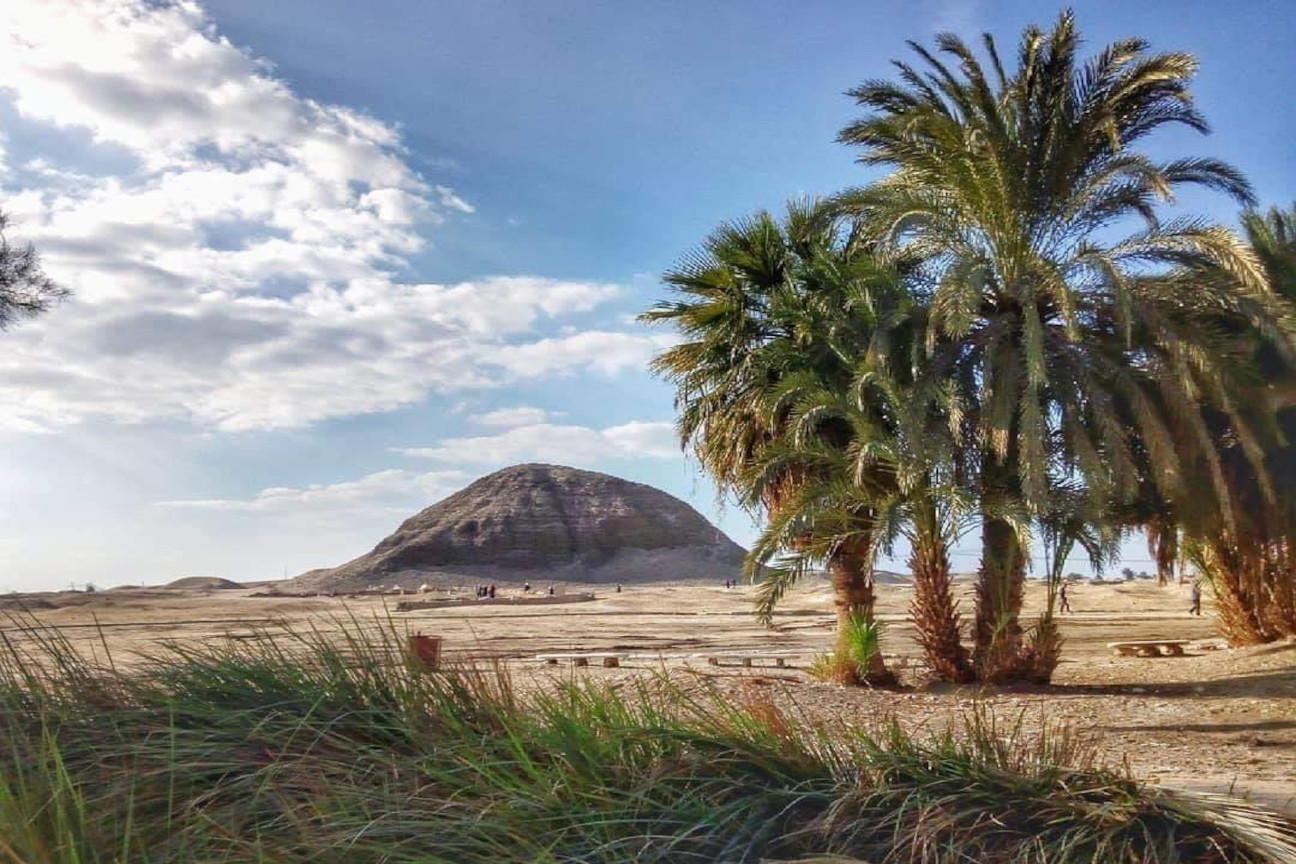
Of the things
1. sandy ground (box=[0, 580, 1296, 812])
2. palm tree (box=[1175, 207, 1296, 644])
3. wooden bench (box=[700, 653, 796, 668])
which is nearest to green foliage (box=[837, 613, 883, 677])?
sandy ground (box=[0, 580, 1296, 812])

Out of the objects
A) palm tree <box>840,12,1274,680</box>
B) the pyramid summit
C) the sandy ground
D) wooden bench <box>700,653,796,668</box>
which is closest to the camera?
the sandy ground

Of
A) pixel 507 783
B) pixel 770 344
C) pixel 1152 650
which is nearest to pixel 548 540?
pixel 1152 650

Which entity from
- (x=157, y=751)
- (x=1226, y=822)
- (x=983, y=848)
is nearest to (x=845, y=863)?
(x=983, y=848)

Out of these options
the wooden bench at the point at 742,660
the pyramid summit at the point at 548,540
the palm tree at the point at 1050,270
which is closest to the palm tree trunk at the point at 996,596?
the palm tree at the point at 1050,270

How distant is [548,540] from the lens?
415 ft

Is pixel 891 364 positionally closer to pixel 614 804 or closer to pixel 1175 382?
pixel 1175 382

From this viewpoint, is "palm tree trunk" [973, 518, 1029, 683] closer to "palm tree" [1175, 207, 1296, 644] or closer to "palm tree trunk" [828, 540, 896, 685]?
"palm tree trunk" [828, 540, 896, 685]

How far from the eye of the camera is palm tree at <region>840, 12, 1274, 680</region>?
14.2m

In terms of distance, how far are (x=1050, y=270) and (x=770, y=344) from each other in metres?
4.18

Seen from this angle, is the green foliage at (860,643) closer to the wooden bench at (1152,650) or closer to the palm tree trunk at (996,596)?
the palm tree trunk at (996,596)

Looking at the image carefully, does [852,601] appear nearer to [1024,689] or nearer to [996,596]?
[996,596]

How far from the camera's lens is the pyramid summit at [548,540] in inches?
4638

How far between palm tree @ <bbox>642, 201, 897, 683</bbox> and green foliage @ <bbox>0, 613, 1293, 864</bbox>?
10.6 metres

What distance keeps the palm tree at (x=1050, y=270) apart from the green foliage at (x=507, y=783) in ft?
30.3
